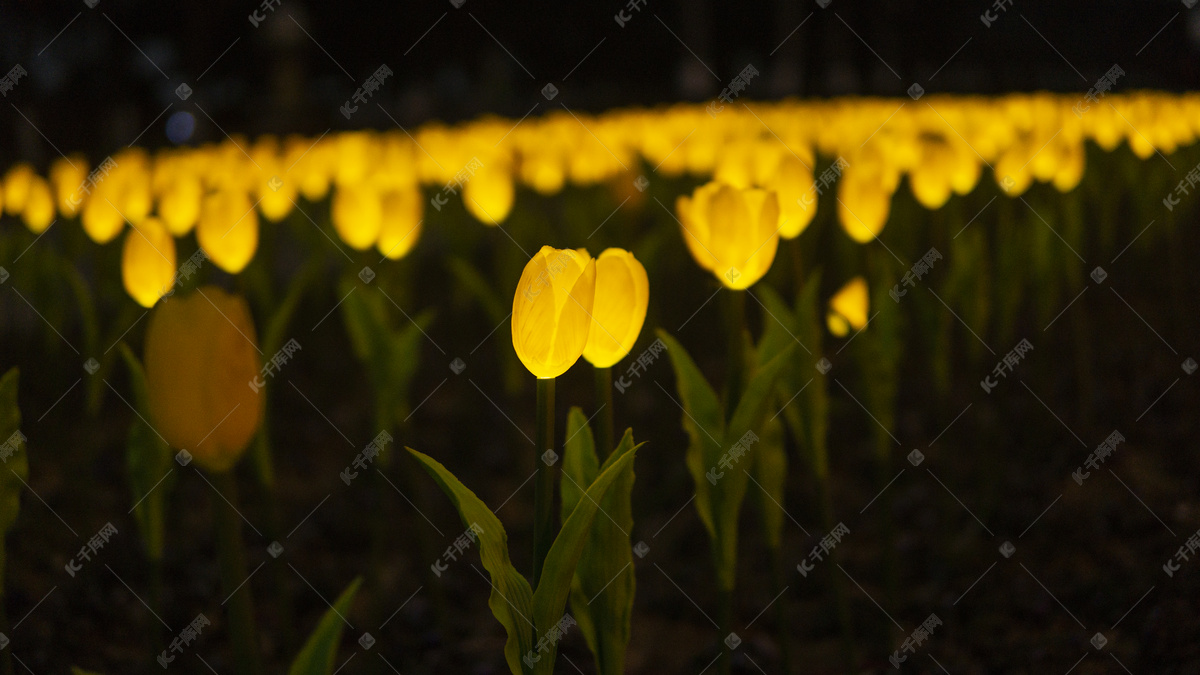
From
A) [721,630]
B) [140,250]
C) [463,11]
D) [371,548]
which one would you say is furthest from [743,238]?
[463,11]

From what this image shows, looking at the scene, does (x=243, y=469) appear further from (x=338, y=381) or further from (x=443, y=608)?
(x=443, y=608)

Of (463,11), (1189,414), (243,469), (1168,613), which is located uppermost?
(463,11)

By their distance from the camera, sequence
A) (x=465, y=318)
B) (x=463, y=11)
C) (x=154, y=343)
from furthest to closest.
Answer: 1. (x=463, y=11)
2. (x=465, y=318)
3. (x=154, y=343)

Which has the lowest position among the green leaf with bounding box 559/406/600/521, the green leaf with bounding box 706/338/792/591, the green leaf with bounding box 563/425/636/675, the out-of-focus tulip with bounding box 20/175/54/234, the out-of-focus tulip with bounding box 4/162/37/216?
the out-of-focus tulip with bounding box 4/162/37/216

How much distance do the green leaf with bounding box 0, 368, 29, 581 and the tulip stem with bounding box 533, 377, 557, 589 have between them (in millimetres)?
702

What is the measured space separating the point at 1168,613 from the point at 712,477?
3.82 feet

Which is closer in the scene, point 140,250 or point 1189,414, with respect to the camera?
point 140,250

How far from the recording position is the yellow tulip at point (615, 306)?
3.67 ft

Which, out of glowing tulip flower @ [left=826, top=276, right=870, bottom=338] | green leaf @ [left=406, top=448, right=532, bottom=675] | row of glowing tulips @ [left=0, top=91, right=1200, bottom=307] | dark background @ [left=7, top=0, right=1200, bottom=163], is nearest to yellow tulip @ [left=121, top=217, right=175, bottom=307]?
row of glowing tulips @ [left=0, top=91, right=1200, bottom=307]

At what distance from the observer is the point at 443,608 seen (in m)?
2.14

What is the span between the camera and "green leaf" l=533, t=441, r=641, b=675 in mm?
1011

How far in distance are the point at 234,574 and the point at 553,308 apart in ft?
1.99

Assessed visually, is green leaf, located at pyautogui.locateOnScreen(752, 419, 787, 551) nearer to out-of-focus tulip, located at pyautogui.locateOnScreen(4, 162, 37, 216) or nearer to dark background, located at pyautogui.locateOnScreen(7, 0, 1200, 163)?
out-of-focus tulip, located at pyautogui.locateOnScreen(4, 162, 37, 216)

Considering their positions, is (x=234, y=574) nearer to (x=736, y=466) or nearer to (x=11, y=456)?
(x=11, y=456)
